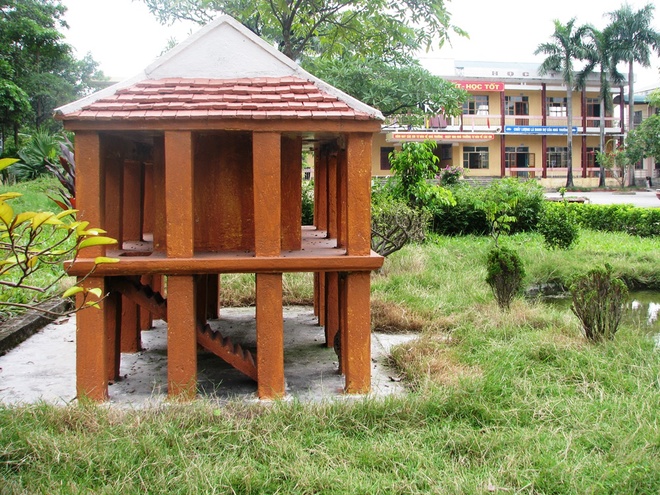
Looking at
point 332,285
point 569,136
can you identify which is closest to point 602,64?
point 569,136

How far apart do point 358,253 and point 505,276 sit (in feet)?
11.5

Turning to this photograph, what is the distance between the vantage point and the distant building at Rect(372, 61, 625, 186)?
34.2 meters

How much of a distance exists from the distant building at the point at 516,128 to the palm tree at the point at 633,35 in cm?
198

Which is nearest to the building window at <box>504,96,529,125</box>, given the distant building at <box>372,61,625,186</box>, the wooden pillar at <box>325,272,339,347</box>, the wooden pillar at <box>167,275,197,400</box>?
the distant building at <box>372,61,625,186</box>

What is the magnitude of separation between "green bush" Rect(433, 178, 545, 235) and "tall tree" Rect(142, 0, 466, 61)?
539 centimetres


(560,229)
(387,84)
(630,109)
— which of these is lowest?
(560,229)

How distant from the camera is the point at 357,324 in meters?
4.30

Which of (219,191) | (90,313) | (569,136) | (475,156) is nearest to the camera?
(90,313)

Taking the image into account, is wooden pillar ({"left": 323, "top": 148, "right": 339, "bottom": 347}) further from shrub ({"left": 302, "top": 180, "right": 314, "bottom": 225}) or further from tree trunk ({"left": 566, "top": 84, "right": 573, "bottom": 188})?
tree trunk ({"left": 566, "top": 84, "right": 573, "bottom": 188})

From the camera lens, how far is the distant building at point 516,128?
3419cm

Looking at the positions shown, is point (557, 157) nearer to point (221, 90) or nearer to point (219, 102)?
point (221, 90)

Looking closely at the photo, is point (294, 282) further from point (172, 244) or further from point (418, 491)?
point (418, 491)

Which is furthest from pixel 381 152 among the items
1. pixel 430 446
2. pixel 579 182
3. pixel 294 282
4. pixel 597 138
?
pixel 430 446

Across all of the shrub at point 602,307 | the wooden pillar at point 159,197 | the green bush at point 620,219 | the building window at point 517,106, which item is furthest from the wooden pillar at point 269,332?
the building window at point 517,106
